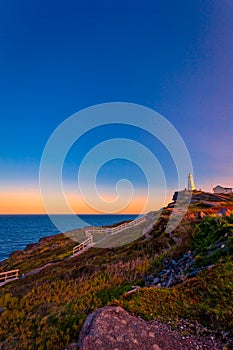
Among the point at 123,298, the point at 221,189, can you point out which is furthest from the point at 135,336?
the point at 221,189

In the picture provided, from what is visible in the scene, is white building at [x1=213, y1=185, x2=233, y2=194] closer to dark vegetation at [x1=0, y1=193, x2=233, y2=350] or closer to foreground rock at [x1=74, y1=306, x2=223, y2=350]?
dark vegetation at [x1=0, y1=193, x2=233, y2=350]

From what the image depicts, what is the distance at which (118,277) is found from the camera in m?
11.3

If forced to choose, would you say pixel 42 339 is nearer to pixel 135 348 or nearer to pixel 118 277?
pixel 135 348

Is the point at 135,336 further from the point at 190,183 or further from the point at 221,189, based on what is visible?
the point at 221,189

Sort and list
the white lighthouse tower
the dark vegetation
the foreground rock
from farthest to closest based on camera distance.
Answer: the white lighthouse tower
the dark vegetation
the foreground rock

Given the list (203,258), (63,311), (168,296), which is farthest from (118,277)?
(168,296)

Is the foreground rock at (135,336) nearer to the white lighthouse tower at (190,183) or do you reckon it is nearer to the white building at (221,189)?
the white lighthouse tower at (190,183)

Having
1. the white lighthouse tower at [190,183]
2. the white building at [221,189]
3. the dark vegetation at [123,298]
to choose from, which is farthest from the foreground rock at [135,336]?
the white building at [221,189]

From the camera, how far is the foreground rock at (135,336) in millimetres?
4535

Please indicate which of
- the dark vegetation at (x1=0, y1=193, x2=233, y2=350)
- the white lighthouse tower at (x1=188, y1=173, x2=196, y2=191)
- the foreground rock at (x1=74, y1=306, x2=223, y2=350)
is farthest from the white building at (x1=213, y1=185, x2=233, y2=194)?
the foreground rock at (x1=74, y1=306, x2=223, y2=350)

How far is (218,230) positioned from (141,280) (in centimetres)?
481

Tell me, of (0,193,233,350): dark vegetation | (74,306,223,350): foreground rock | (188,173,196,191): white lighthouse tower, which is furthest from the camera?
(188,173,196,191): white lighthouse tower

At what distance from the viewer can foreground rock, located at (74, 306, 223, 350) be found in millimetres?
4535

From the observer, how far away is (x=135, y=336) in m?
4.80
